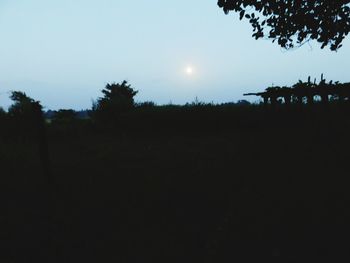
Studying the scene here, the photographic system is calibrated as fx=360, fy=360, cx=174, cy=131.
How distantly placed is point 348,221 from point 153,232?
3.50 meters

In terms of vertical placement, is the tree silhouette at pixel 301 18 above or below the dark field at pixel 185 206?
above

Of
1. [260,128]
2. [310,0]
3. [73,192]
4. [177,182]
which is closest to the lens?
[73,192]

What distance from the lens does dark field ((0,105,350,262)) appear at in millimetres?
5648

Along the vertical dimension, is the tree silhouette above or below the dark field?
above

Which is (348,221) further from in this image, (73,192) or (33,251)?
(73,192)

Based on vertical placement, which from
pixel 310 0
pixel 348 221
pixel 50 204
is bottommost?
pixel 348 221

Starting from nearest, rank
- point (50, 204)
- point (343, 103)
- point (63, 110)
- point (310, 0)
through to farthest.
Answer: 1. point (50, 204)
2. point (310, 0)
3. point (343, 103)
4. point (63, 110)

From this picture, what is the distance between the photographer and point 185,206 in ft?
26.2

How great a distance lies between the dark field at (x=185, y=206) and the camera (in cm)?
565

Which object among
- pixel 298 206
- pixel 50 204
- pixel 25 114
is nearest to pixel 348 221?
pixel 298 206

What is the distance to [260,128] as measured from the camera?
24984mm

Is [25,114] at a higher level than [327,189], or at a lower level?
higher

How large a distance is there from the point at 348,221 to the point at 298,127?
13358 millimetres

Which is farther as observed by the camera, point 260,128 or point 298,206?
point 260,128
